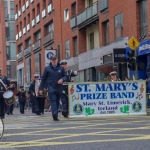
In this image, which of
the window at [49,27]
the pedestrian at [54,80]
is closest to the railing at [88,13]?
the window at [49,27]

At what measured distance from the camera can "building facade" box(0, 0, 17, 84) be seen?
75.2 meters

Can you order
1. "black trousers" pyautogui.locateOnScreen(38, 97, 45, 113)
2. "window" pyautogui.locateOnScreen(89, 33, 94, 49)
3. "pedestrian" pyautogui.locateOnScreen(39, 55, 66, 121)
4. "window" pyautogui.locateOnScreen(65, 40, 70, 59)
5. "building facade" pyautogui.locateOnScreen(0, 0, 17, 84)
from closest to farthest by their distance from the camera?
"pedestrian" pyautogui.locateOnScreen(39, 55, 66, 121) < "black trousers" pyautogui.locateOnScreen(38, 97, 45, 113) < "window" pyautogui.locateOnScreen(89, 33, 94, 49) < "window" pyautogui.locateOnScreen(65, 40, 70, 59) < "building facade" pyautogui.locateOnScreen(0, 0, 17, 84)

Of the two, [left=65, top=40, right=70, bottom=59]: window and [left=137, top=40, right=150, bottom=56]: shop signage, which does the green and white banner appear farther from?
[left=65, top=40, right=70, bottom=59]: window

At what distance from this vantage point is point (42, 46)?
52094mm

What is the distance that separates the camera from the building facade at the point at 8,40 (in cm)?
7519

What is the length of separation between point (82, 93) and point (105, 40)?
834 inches

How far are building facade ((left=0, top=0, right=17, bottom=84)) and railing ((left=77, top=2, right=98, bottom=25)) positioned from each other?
3769 cm

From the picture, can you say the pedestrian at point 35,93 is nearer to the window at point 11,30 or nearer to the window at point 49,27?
the window at point 49,27

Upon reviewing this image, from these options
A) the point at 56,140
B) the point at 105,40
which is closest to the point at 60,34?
the point at 105,40

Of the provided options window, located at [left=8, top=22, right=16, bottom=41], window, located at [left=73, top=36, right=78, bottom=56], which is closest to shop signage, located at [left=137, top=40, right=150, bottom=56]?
window, located at [left=73, top=36, right=78, bottom=56]

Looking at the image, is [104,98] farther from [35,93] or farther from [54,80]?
[35,93]

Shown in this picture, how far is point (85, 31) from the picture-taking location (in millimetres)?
39812

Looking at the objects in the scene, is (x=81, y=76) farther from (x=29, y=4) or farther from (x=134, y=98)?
(x=134, y=98)

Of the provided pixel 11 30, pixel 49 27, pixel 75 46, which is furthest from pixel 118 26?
pixel 11 30
